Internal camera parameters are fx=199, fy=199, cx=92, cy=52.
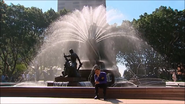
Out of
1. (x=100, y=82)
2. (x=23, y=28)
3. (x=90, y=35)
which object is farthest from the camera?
(x=23, y=28)

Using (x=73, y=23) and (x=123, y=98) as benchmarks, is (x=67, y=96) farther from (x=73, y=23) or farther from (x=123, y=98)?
(x=73, y=23)

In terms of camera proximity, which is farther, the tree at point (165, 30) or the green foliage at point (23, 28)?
the green foliage at point (23, 28)

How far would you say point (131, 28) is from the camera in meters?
29.3

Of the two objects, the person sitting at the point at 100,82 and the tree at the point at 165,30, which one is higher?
the tree at the point at 165,30

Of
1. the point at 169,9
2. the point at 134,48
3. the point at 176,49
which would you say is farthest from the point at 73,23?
the point at 176,49

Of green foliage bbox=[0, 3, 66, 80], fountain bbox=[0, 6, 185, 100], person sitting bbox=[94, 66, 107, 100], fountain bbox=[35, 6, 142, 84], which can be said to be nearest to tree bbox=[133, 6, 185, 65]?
fountain bbox=[0, 6, 185, 100]

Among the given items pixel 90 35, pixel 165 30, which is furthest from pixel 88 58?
pixel 165 30

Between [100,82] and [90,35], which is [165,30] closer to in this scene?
[90,35]

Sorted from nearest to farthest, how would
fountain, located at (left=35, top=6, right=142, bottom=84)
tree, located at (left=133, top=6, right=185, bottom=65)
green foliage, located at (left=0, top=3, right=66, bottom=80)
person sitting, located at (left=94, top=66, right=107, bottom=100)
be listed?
person sitting, located at (left=94, top=66, right=107, bottom=100) < fountain, located at (left=35, top=6, right=142, bottom=84) < tree, located at (left=133, top=6, right=185, bottom=65) < green foliage, located at (left=0, top=3, right=66, bottom=80)

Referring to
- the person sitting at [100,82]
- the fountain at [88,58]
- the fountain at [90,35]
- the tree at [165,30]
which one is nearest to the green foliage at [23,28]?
the fountain at [88,58]

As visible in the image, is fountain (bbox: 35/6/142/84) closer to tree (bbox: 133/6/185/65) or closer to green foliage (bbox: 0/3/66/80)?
green foliage (bbox: 0/3/66/80)

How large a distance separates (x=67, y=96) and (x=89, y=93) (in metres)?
0.90

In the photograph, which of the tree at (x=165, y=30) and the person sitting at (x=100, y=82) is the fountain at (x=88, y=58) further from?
the tree at (x=165, y=30)

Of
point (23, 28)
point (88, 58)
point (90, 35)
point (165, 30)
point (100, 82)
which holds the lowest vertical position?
point (100, 82)
